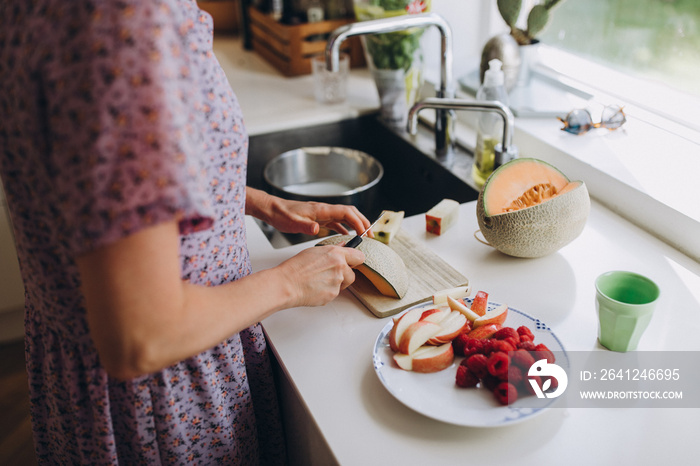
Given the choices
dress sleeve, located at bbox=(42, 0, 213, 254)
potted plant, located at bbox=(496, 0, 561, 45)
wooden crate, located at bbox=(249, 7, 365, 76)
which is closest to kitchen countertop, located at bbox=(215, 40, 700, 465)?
dress sleeve, located at bbox=(42, 0, 213, 254)

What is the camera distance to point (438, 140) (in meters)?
Result: 1.54

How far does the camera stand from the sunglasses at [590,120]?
140cm

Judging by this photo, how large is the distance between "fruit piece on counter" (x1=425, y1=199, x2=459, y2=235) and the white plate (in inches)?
14.0

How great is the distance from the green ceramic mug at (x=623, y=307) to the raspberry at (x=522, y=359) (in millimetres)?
154

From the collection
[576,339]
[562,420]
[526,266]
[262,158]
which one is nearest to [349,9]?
[262,158]

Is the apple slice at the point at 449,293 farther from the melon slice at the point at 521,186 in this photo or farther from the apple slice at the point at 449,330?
the melon slice at the point at 521,186

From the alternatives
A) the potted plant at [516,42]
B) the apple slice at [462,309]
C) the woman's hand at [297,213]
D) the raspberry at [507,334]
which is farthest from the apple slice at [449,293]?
the potted plant at [516,42]

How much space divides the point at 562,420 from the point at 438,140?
2.99 feet

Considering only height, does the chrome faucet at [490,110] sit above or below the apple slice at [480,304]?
above

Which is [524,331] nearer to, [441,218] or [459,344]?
[459,344]

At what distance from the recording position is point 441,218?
1.18 metres

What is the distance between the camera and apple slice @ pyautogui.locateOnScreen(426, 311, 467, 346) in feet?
2.79

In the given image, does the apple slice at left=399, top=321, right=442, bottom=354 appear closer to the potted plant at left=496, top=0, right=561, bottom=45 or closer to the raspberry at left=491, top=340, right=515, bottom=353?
the raspberry at left=491, top=340, right=515, bottom=353

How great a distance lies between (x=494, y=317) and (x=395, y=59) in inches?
39.9
